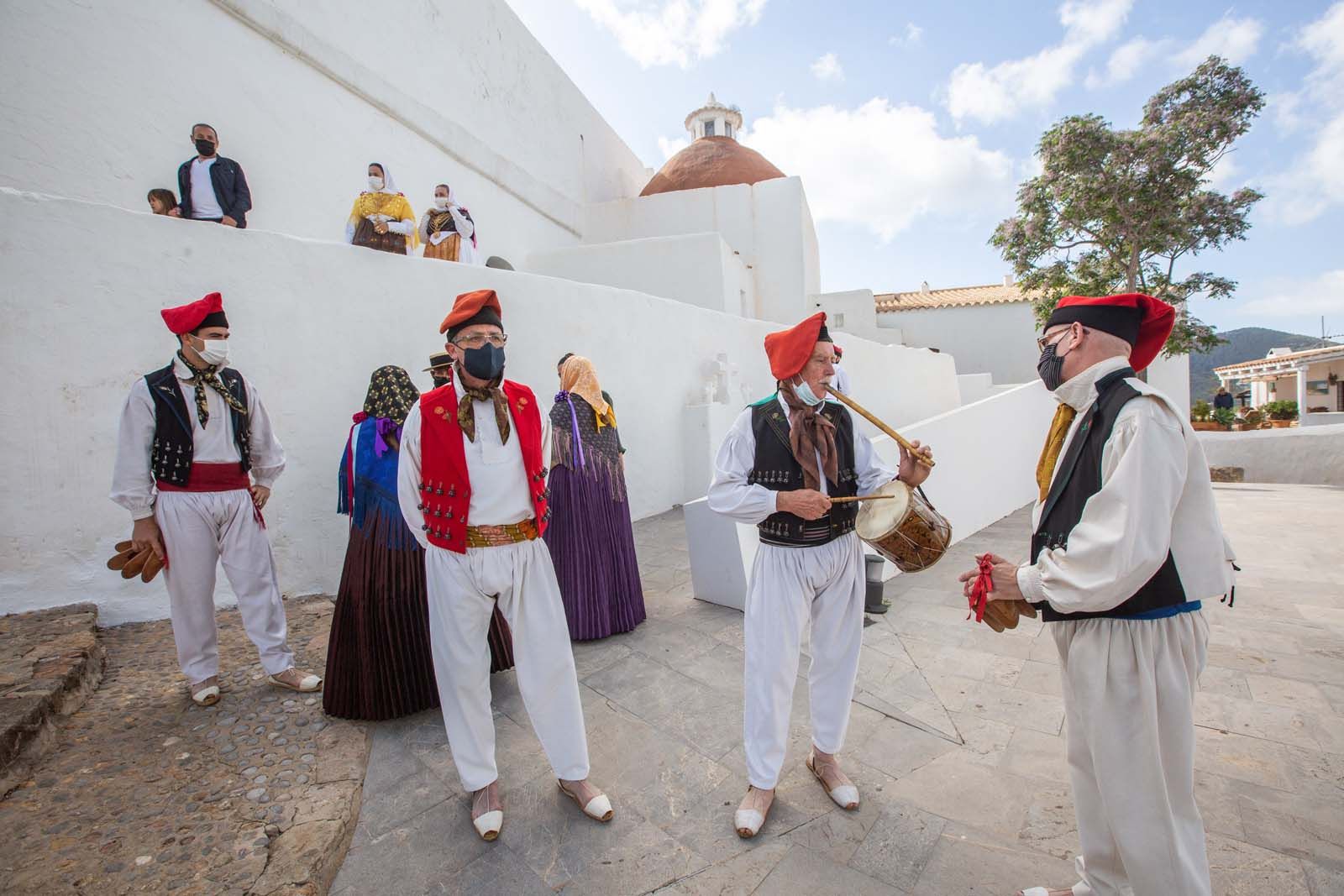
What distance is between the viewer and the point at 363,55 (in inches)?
342

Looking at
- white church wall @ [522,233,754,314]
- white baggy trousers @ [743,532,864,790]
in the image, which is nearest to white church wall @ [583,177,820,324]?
white church wall @ [522,233,754,314]

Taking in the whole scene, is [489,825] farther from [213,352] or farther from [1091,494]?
[213,352]

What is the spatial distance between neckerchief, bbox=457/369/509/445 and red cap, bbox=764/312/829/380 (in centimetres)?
107

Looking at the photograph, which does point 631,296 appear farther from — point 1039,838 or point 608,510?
point 1039,838

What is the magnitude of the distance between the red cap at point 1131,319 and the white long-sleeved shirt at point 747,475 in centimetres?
91

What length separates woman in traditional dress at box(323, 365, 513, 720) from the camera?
120 inches

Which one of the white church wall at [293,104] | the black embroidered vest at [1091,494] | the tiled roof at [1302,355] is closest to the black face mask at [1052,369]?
the black embroidered vest at [1091,494]

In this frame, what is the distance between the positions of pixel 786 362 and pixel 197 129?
5.53 meters

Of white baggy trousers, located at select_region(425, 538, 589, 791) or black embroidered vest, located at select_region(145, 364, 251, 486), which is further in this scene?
black embroidered vest, located at select_region(145, 364, 251, 486)

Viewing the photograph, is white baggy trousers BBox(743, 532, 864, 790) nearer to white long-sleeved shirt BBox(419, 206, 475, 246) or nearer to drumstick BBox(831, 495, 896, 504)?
drumstick BBox(831, 495, 896, 504)

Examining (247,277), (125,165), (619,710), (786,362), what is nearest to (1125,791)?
(786,362)

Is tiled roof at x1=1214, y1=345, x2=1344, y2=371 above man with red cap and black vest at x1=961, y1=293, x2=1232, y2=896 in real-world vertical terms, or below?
above

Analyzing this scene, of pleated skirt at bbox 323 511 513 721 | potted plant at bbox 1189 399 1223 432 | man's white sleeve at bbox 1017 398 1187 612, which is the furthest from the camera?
potted plant at bbox 1189 399 1223 432

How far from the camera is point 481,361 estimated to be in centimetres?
233
